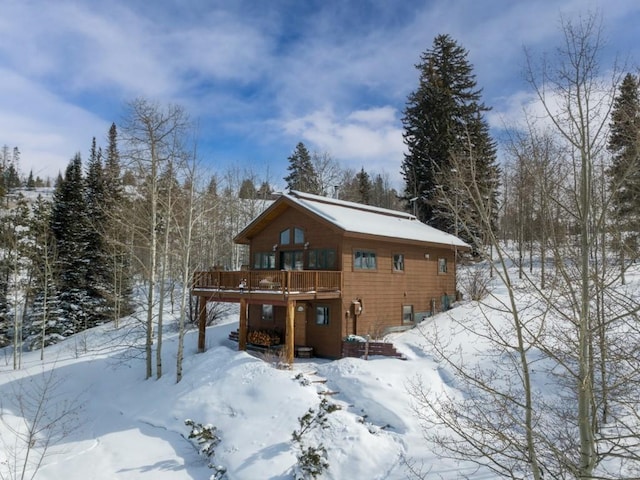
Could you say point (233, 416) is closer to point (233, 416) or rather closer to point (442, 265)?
point (233, 416)

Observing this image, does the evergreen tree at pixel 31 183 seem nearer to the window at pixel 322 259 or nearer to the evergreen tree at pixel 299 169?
the evergreen tree at pixel 299 169

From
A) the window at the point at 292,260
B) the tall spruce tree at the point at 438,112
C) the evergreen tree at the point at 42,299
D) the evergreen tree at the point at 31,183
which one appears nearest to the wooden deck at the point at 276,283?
the window at the point at 292,260

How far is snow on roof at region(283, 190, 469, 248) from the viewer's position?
17.2 metres

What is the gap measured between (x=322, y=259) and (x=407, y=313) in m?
5.27

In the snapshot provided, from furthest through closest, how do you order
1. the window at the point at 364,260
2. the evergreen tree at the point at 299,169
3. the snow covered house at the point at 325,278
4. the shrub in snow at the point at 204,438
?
1. the evergreen tree at the point at 299,169
2. the window at the point at 364,260
3. the snow covered house at the point at 325,278
4. the shrub in snow at the point at 204,438

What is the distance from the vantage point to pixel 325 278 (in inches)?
643

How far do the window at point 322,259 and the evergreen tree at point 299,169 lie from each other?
24416mm

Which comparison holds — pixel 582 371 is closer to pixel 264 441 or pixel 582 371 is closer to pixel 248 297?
pixel 264 441

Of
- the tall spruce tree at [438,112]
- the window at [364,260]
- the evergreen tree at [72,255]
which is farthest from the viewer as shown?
the tall spruce tree at [438,112]

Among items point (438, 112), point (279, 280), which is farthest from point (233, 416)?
point (438, 112)

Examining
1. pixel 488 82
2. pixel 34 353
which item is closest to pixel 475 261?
pixel 488 82

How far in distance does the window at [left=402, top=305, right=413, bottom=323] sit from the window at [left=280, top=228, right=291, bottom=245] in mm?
6214

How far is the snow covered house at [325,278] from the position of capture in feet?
52.7

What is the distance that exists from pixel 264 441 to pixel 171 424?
348 centimetres
